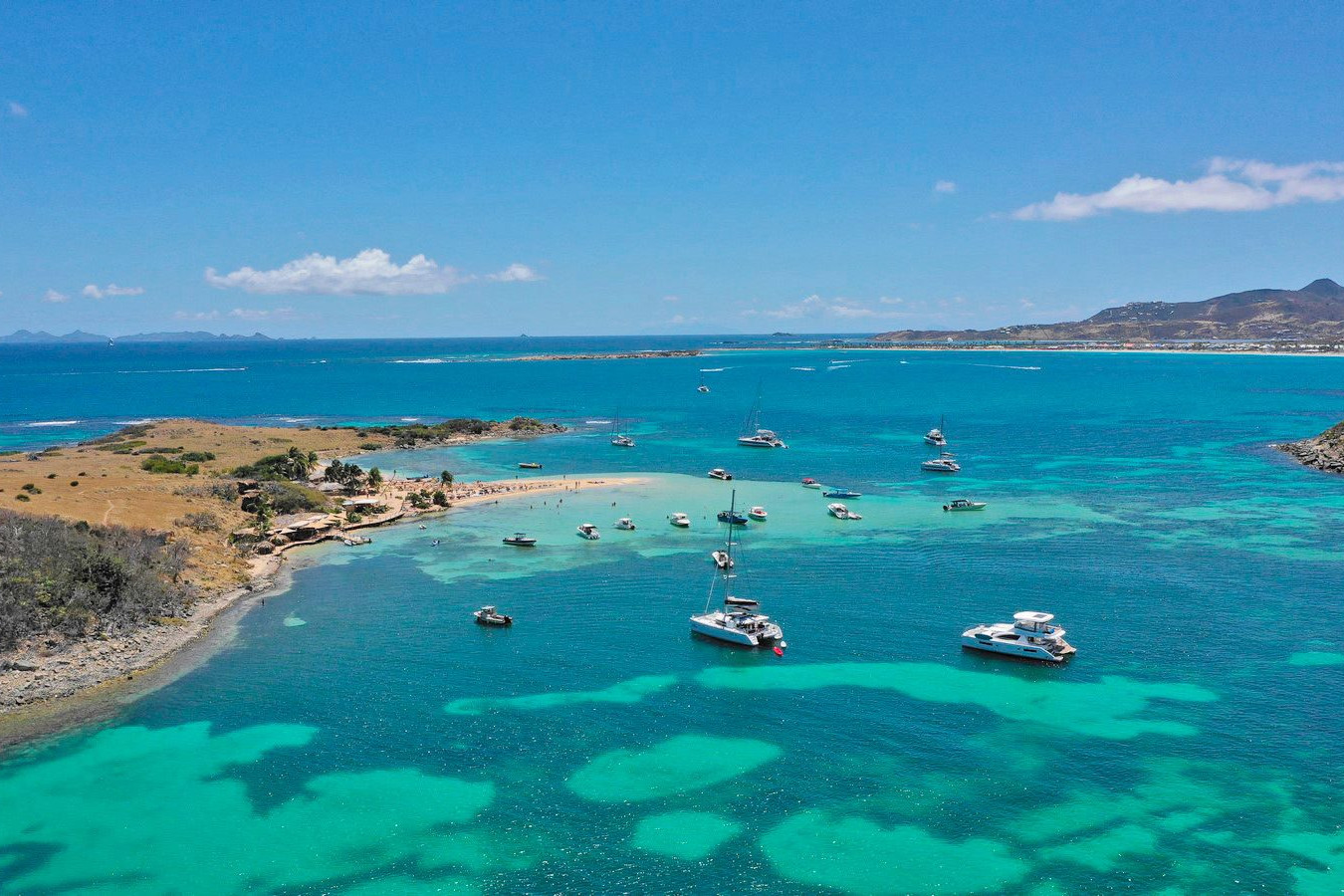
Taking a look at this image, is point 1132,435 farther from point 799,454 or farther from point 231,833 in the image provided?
point 231,833

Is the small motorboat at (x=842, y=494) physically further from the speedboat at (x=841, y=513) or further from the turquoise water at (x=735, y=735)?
the turquoise water at (x=735, y=735)

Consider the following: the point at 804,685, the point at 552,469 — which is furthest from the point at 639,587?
the point at 552,469

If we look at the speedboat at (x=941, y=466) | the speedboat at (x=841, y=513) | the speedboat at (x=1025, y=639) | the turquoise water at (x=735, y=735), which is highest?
the speedboat at (x=941, y=466)

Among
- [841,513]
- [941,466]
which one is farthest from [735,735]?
[941,466]

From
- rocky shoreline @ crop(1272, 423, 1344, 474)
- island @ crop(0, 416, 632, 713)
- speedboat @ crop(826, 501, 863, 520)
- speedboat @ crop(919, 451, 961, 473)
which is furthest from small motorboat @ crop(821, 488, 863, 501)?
rocky shoreline @ crop(1272, 423, 1344, 474)

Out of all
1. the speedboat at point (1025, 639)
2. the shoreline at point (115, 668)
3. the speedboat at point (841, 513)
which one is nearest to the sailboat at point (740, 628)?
the speedboat at point (1025, 639)

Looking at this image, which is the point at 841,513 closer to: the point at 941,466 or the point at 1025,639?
the point at 941,466
